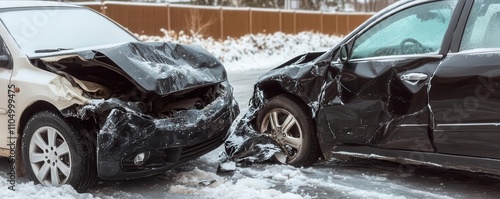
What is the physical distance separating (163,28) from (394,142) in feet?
52.6

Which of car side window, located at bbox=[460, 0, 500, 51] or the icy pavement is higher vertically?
car side window, located at bbox=[460, 0, 500, 51]

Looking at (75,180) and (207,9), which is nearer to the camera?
(75,180)

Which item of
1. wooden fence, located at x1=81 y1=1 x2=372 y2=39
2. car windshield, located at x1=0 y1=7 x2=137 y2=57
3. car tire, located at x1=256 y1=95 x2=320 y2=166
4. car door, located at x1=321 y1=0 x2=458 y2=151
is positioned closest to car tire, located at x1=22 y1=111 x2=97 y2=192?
car windshield, located at x1=0 y1=7 x2=137 y2=57

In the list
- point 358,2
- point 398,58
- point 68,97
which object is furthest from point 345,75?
point 358,2

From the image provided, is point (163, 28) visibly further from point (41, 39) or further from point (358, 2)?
point (358, 2)

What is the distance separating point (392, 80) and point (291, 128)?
121cm

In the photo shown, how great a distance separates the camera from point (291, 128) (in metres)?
5.20

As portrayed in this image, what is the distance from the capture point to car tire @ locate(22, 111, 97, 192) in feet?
14.1

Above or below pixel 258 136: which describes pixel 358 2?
below

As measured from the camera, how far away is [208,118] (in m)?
4.74

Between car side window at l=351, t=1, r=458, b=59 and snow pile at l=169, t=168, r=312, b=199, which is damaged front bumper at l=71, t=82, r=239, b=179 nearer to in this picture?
snow pile at l=169, t=168, r=312, b=199

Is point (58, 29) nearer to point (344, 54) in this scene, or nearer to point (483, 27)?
point (344, 54)

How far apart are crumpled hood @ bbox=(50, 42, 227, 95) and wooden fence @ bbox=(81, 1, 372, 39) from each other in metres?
13.2

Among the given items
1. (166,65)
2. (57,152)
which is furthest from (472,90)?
(57,152)
